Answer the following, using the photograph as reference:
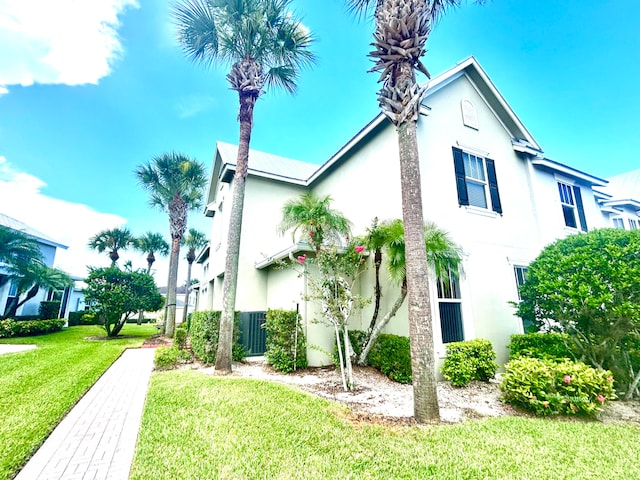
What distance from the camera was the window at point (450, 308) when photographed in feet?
28.7

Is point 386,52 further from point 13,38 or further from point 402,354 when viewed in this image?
point 13,38

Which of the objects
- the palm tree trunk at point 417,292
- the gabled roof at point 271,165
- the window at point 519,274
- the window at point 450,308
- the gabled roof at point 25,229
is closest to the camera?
the palm tree trunk at point 417,292

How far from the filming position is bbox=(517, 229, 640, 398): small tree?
6492mm

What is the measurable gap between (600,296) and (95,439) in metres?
9.89

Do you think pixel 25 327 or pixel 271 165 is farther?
pixel 25 327

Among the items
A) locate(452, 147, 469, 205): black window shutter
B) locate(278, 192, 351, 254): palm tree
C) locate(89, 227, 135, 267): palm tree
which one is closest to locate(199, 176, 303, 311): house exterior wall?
locate(278, 192, 351, 254): palm tree

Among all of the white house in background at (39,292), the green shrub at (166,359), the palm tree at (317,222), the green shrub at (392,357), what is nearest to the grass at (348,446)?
the green shrub at (392,357)

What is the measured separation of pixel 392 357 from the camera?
26.8 feet

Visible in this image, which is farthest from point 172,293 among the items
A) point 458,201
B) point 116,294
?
point 458,201

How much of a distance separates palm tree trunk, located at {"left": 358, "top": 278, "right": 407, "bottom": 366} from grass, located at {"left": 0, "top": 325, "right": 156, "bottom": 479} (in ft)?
23.0

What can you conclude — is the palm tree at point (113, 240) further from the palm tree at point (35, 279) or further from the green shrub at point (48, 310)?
the palm tree at point (35, 279)

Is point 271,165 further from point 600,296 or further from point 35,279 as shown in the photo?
point 35,279

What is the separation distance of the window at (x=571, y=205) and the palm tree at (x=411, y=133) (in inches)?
433

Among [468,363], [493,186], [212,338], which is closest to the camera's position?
[468,363]
